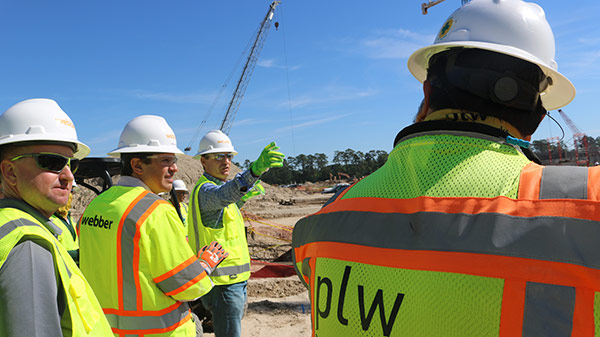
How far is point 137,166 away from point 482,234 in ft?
9.37

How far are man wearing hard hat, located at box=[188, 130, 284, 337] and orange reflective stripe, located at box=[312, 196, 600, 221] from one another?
2.86 m

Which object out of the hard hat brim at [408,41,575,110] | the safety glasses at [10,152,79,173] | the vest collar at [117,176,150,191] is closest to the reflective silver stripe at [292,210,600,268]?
the hard hat brim at [408,41,575,110]

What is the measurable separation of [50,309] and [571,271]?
1.69 meters

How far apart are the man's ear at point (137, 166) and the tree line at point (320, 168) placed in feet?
294

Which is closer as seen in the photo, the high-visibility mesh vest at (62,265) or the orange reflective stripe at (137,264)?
the high-visibility mesh vest at (62,265)

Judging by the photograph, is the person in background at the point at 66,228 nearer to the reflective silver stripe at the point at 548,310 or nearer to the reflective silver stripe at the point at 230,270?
the reflective silver stripe at the point at 230,270

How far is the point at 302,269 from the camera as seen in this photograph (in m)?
1.59

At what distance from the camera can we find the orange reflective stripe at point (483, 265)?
0.89 m

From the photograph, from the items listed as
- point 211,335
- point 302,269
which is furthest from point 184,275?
point 211,335

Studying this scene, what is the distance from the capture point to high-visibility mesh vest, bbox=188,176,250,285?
393 cm

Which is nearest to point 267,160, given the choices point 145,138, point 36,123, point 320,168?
point 145,138

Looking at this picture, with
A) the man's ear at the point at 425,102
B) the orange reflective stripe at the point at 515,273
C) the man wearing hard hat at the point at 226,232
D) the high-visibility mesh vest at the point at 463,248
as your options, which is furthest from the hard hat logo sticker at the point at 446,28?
the man wearing hard hat at the point at 226,232

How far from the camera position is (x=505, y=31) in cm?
130

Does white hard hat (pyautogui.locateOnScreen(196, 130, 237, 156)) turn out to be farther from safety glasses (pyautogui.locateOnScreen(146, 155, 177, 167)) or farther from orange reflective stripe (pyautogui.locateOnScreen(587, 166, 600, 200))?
orange reflective stripe (pyautogui.locateOnScreen(587, 166, 600, 200))
